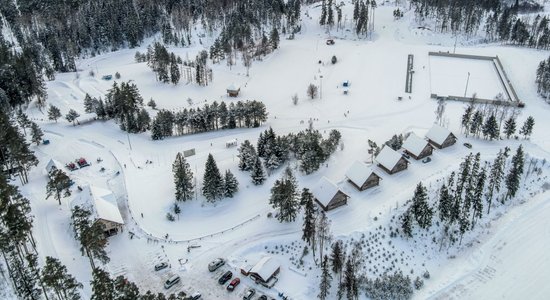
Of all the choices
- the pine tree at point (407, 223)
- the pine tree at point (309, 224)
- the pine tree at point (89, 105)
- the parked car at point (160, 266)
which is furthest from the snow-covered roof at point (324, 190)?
the pine tree at point (89, 105)

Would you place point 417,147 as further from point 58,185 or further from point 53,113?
point 53,113

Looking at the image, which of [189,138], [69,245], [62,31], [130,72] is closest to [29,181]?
[69,245]

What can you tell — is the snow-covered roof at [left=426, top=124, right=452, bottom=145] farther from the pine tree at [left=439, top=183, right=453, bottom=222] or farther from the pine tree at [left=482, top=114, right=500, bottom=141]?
the pine tree at [left=439, top=183, right=453, bottom=222]

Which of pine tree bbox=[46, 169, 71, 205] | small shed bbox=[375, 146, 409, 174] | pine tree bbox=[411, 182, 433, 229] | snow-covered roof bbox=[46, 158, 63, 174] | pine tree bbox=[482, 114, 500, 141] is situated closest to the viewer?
pine tree bbox=[411, 182, 433, 229]

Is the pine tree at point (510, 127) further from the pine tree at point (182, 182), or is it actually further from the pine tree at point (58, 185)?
the pine tree at point (58, 185)

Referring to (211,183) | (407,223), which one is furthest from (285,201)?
(407,223)

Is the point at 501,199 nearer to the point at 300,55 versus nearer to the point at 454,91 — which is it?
the point at 454,91

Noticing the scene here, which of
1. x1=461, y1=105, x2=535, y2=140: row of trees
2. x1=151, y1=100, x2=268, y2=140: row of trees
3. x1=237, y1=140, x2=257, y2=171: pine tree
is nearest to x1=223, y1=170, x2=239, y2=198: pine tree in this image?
x1=237, y1=140, x2=257, y2=171: pine tree

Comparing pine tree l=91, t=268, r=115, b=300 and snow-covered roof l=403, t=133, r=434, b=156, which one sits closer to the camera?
pine tree l=91, t=268, r=115, b=300
